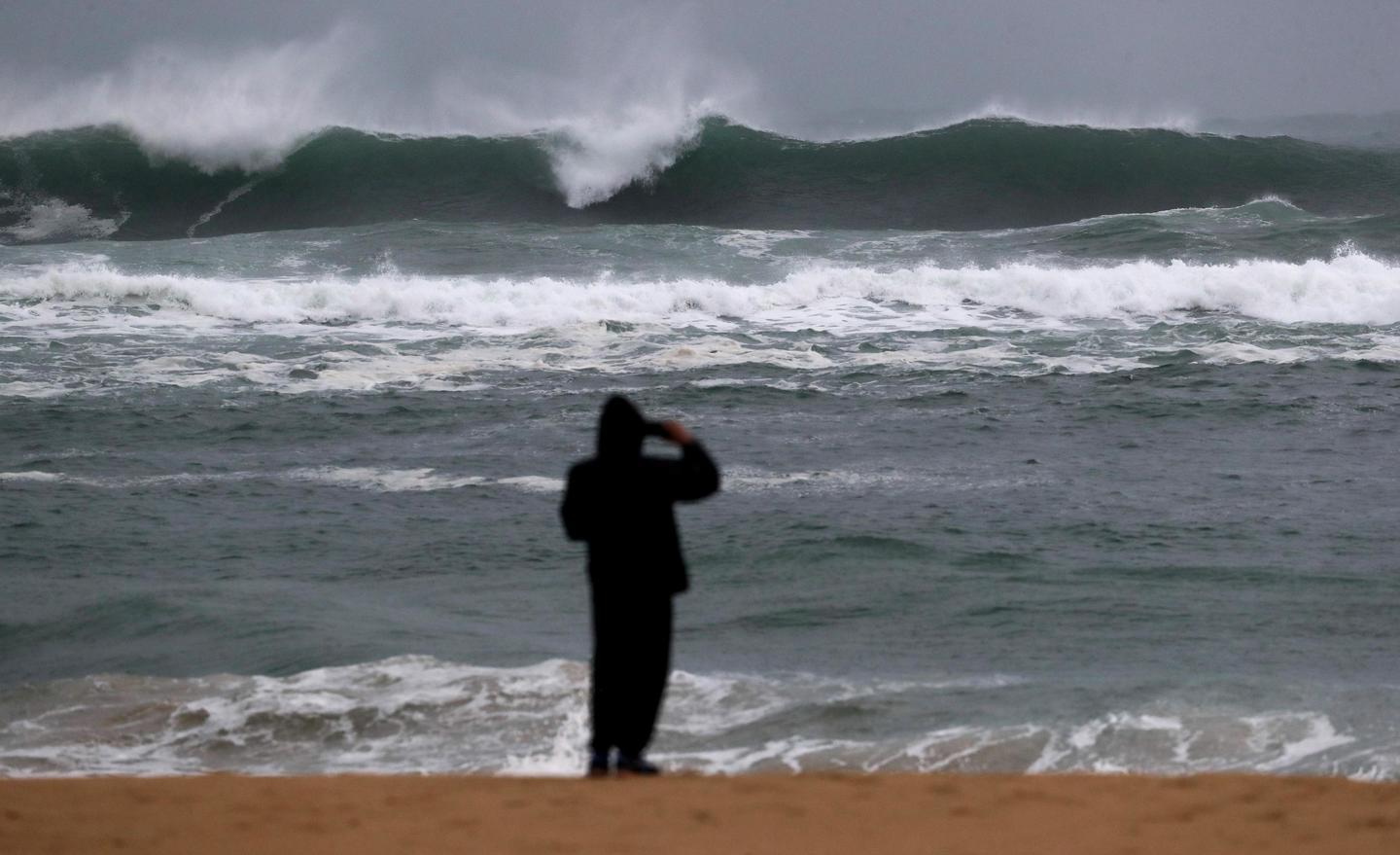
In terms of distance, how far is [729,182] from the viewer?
36.1 meters

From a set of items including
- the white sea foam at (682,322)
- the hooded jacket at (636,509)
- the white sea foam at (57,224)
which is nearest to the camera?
the hooded jacket at (636,509)

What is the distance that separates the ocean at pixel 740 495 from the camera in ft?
23.9

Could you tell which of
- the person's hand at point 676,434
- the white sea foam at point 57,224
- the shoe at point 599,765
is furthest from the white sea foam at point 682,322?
the person's hand at point 676,434

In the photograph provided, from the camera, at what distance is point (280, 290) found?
23.4 m

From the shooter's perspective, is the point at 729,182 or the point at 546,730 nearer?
the point at 546,730

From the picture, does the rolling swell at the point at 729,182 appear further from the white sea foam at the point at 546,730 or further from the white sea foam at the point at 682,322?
the white sea foam at the point at 546,730

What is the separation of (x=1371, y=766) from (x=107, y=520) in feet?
28.2

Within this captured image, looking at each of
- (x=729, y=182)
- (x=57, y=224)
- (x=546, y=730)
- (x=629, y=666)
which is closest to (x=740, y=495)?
(x=546, y=730)

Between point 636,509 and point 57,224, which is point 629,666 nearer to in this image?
point 636,509

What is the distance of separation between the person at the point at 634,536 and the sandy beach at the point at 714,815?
42 centimetres

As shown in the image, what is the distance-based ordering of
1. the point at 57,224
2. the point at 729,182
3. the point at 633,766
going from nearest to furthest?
the point at 633,766, the point at 57,224, the point at 729,182

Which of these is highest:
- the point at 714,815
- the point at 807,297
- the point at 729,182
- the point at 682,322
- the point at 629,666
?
the point at 729,182

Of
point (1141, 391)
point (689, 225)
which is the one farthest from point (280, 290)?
point (1141, 391)

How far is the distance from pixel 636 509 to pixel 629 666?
1.63 feet
